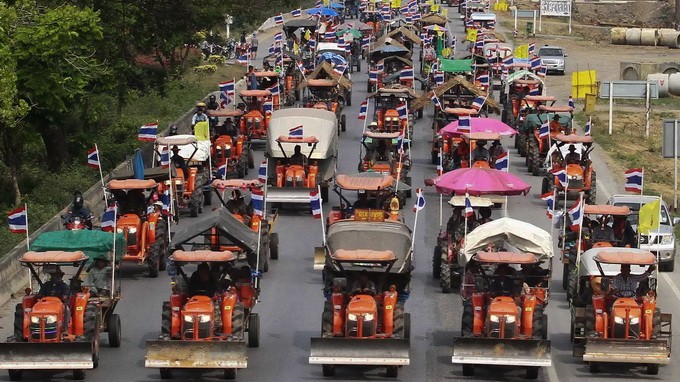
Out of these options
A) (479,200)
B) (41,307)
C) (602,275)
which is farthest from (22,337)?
(479,200)

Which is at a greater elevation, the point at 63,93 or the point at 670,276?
the point at 63,93

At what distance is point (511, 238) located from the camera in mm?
29656

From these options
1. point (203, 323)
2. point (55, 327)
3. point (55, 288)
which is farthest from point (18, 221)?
point (203, 323)

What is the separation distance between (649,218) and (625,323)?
5.39m

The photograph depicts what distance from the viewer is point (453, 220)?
112 ft

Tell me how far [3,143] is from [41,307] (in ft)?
70.9

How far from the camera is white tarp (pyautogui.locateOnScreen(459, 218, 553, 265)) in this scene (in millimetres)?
29453

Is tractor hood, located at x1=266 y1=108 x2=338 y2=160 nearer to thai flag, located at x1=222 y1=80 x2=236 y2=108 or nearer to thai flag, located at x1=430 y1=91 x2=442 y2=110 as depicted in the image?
thai flag, located at x1=430 y1=91 x2=442 y2=110

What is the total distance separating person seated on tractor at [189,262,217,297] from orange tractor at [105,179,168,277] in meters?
6.95

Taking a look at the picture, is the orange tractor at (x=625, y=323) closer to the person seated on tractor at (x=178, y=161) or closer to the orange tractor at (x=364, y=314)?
the orange tractor at (x=364, y=314)

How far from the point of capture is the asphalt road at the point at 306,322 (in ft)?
88.0

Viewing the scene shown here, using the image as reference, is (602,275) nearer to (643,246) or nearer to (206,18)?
(643,246)

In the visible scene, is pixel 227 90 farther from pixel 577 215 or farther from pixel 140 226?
pixel 577 215

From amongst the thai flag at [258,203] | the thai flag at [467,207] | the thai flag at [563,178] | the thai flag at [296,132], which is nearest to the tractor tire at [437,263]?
the thai flag at [467,207]
